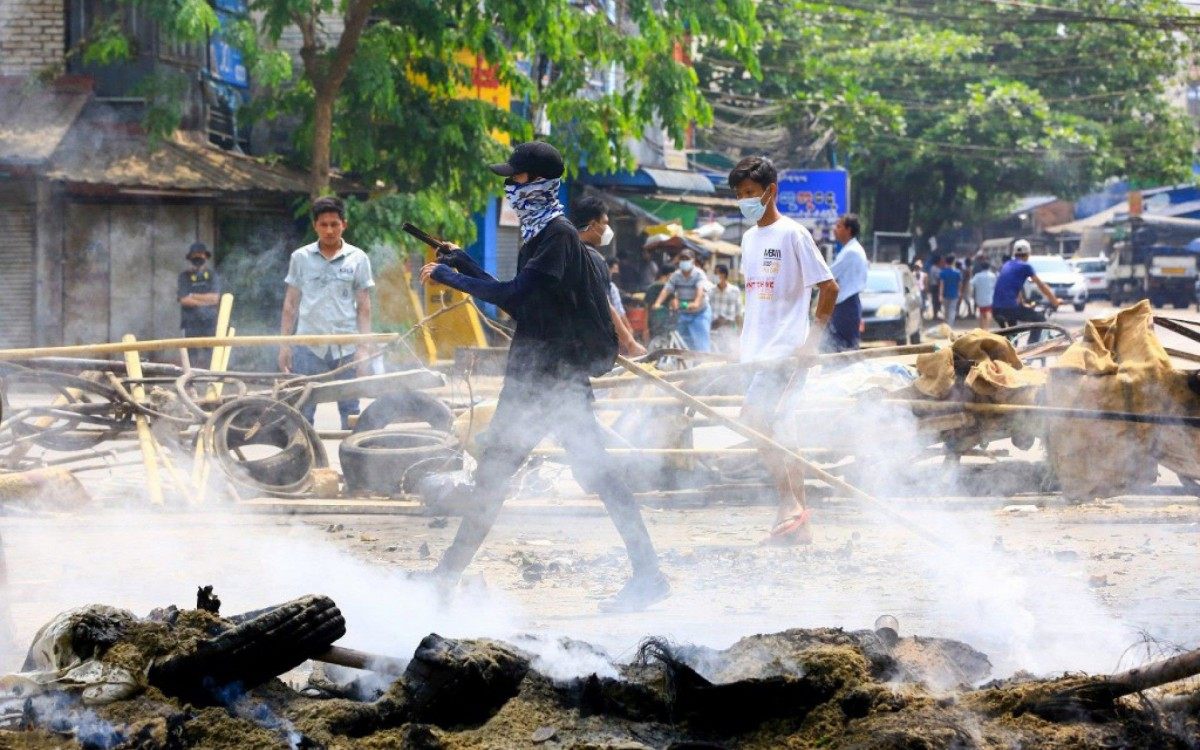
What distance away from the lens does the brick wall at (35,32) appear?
1852cm

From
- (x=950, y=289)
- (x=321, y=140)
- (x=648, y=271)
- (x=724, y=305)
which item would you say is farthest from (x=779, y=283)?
(x=950, y=289)

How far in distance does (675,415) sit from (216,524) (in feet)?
9.29

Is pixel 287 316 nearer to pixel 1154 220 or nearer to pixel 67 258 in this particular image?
pixel 67 258

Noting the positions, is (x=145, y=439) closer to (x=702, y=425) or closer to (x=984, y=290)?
(x=702, y=425)

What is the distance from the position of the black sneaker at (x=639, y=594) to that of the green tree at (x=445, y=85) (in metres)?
10.3

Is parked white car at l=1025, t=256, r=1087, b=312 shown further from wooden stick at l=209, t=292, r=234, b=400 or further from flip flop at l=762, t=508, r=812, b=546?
flip flop at l=762, t=508, r=812, b=546

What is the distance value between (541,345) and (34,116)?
46.9 feet

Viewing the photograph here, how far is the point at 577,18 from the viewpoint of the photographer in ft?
54.9

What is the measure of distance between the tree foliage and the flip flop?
92.1ft

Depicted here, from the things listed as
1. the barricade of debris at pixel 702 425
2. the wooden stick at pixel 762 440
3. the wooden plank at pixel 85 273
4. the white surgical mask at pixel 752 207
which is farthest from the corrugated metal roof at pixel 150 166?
the wooden stick at pixel 762 440

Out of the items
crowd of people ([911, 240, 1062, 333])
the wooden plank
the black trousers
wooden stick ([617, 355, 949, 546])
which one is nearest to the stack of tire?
wooden stick ([617, 355, 949, 546])

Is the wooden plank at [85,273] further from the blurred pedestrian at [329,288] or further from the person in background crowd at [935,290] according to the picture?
the person in background crowd at [935,290]

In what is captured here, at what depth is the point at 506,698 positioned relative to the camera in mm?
3873

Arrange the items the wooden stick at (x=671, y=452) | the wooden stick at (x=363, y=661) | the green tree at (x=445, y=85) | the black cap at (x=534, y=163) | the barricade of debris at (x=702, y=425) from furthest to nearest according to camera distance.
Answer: the green tree at (x=445, y=85), the wooden stick at (x=671, y=452), the barricade of debris at (x=702, y=425), the black cap at (x=534, y=163), the wooden stick at (x=363, y=661)
